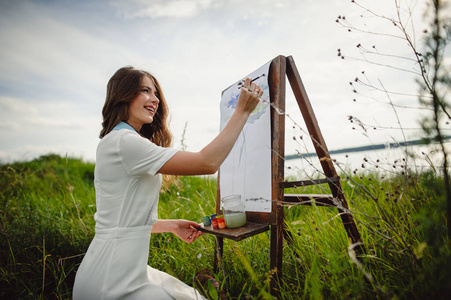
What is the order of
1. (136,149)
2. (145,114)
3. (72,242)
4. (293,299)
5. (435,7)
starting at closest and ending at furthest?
(435,7)
(136,149)
(293,299)
(145,114)
(72,242)

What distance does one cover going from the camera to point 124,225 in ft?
Result: 4.17

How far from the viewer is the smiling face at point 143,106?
62.5 inches

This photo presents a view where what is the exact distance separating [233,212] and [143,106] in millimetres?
877

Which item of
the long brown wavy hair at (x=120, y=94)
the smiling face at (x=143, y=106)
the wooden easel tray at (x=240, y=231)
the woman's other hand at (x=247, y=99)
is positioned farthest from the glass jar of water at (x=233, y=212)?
the long brown wavy hair at (x=120, y=94)

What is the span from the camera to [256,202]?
5.03 feet

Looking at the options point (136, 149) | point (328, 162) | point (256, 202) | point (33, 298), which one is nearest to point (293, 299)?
point (256, 202)

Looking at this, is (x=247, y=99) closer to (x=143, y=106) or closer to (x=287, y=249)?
(x=143, y=106)

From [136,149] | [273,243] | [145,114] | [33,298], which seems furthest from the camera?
[33,298]

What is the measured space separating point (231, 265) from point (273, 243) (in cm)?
80

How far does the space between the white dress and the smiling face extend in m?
0.26

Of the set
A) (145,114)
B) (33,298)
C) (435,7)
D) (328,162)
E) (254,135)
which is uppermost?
(435,7)

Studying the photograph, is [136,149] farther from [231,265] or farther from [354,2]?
[354,2]

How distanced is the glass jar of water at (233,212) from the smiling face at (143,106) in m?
0.73

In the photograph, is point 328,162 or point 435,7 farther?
point 328,162
